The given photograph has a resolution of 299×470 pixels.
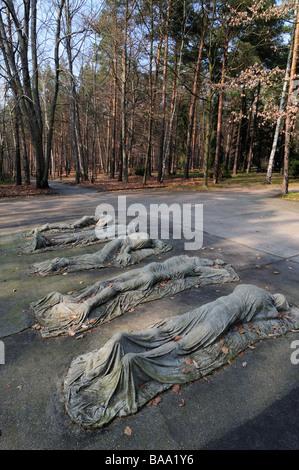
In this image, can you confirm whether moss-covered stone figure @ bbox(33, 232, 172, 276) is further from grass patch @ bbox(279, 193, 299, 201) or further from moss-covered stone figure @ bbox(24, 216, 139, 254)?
grass patch @ bbox(279, 193, 299, 201)

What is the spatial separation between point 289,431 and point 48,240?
5873mm

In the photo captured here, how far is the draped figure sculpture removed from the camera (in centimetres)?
234

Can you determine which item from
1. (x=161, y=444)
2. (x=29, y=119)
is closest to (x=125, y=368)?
(x=161, y=444)

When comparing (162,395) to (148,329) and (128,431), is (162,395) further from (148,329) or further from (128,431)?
(148,329)

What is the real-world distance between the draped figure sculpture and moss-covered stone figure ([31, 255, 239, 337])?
2.34ft

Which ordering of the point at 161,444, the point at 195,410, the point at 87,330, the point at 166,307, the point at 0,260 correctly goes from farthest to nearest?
the point at 0,260 < the point at 166,307 < the point at 87,330 < the point at 195,410 < the point at 161,444

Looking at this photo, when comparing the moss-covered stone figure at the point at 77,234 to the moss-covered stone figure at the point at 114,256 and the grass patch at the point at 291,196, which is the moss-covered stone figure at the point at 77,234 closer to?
the moss-covered stone figure at the point at 114,256

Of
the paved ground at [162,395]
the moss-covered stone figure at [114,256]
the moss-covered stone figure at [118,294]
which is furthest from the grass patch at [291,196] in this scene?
the moss-covered stone figure at [118,294]

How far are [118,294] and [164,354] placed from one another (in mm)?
1467

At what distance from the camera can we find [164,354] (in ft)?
8.91

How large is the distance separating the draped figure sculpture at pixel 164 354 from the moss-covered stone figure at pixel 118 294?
28.1 inches

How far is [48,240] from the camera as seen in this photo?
21.6ft

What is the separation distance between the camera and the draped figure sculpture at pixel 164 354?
2336 millimetres

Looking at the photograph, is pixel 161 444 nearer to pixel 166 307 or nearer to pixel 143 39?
pixel 166 307
